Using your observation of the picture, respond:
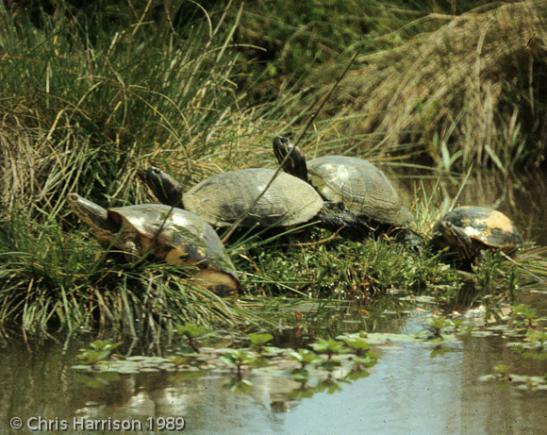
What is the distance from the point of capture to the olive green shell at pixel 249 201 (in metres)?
5.43

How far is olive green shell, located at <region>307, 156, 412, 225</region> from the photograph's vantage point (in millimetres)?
5988

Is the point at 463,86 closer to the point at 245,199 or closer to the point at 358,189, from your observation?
the point at 358,189

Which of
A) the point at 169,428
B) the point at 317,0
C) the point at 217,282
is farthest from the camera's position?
the point at 317,0

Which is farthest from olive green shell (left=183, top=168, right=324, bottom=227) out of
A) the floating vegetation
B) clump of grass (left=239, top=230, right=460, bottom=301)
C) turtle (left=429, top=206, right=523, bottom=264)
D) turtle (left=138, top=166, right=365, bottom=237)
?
the floating vegetation

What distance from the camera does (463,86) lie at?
35.5 ft

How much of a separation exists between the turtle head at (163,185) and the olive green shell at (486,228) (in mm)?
1499

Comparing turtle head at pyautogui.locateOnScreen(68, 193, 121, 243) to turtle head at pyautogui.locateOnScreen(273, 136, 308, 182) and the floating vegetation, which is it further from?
the floating vegetation

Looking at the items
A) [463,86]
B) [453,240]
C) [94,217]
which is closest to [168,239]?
[94,217]

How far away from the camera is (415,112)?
35.7ft

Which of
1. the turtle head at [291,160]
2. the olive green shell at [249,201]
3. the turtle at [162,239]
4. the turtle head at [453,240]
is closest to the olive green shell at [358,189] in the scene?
the turtle head at [291,160]

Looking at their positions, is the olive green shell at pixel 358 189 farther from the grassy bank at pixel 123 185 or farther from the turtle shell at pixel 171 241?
the turtle shell at pixel 171 241

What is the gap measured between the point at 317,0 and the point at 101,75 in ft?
23.3

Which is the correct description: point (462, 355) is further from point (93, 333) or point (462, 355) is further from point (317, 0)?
point (317, 0)

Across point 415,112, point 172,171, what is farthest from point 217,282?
point 415,112
